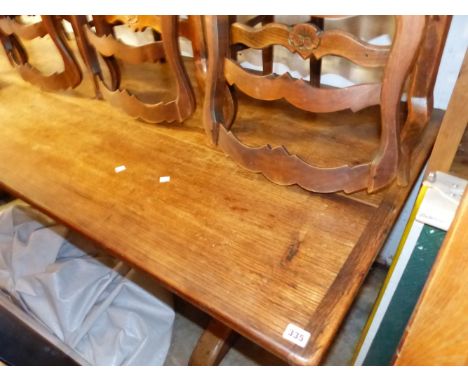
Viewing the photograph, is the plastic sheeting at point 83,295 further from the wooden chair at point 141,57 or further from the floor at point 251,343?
the wooden chair at point 141,57

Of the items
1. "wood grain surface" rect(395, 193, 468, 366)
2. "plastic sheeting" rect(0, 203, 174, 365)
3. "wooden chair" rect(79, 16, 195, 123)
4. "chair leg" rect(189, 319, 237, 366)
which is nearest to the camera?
"wood grain surface" rect(395, 193, 468, 366)

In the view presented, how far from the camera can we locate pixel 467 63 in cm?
→ 57

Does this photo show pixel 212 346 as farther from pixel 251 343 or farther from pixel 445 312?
pixel 445 312

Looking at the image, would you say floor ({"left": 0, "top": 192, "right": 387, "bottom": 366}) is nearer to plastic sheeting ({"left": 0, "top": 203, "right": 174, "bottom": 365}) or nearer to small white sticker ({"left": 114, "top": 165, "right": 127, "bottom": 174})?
plastic sheeting ({"left": 0, "top": 203, "right": 174, "bottom": 365})

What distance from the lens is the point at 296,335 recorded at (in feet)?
1.62

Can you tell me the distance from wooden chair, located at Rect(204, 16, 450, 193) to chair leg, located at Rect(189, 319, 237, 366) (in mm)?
678

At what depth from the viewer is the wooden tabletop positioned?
542mm

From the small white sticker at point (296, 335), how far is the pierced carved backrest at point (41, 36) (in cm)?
94

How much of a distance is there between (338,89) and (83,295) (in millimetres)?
902

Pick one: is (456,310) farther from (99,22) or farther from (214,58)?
(99,22)

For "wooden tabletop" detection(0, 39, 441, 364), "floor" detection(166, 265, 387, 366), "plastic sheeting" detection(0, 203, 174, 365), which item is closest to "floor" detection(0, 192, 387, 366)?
"floor" detection(166, 265, 387, 366)

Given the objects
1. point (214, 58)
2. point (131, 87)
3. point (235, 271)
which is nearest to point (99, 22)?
point (131, 87)

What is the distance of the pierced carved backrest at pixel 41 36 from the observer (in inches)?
39.3

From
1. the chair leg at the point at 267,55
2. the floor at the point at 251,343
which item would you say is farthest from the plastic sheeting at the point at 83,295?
the chair leg at the point at 267,55
